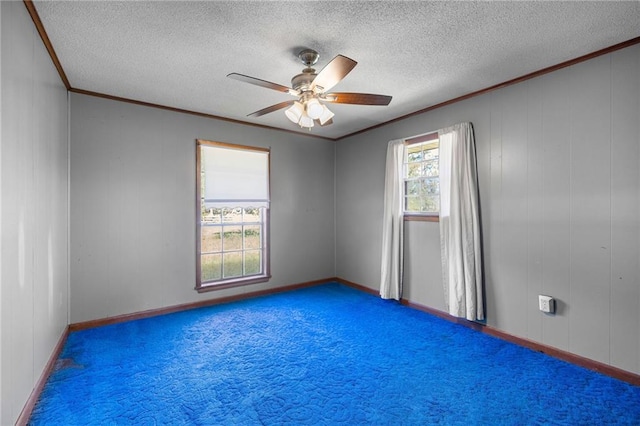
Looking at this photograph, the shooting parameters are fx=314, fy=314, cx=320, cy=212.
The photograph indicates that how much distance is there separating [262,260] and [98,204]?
Result: 222cm

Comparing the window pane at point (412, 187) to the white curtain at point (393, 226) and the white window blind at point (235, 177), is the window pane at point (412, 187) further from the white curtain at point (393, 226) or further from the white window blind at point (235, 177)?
the white window blind at point (235, 177)

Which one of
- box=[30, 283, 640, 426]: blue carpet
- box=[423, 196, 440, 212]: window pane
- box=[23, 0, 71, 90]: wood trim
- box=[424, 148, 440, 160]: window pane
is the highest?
box=[23, 0, 71, 90]: wood trim

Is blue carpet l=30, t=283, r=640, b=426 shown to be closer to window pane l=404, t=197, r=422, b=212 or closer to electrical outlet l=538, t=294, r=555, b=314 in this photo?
electrical outlet l=538, t=294, r=555, b=314

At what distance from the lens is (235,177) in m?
4.47

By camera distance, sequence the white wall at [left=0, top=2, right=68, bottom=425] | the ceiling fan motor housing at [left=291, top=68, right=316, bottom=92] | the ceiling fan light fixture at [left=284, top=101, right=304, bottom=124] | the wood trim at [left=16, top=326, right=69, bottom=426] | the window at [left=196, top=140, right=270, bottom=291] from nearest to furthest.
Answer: the white wall at [left=0, top=2, right=68, bottom=425]
the wood trim at [left=16, top=326, right=69, bottom=426]
the ceiling fan motor housing at [left=291, top=68, right=316, bottom=92]
the ceiling fan light fixture at [left=284, top=101, right=304, bottom=124]
the window at [left=196, top=140, right=270, bottom=291]

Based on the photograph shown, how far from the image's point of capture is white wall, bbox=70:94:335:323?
11.3ft

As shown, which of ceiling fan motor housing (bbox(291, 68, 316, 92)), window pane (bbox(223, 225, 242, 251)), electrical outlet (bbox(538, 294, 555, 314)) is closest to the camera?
ceiling fan motor housing (bbox(291, 68, 316, 92))

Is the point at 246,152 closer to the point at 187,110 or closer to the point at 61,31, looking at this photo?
the point at 187,110

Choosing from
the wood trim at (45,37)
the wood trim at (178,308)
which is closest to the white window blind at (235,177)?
the wood trim at (178,308)

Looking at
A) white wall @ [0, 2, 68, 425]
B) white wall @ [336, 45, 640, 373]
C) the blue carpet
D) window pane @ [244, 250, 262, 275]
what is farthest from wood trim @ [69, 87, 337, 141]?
the blue carpet

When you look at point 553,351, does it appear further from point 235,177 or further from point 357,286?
point 235,177

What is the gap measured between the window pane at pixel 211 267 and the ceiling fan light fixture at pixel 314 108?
2.73 meters

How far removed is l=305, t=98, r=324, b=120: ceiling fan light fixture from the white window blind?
7.45 feet

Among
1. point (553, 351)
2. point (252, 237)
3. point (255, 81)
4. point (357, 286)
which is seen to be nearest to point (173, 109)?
point (252, 237)
